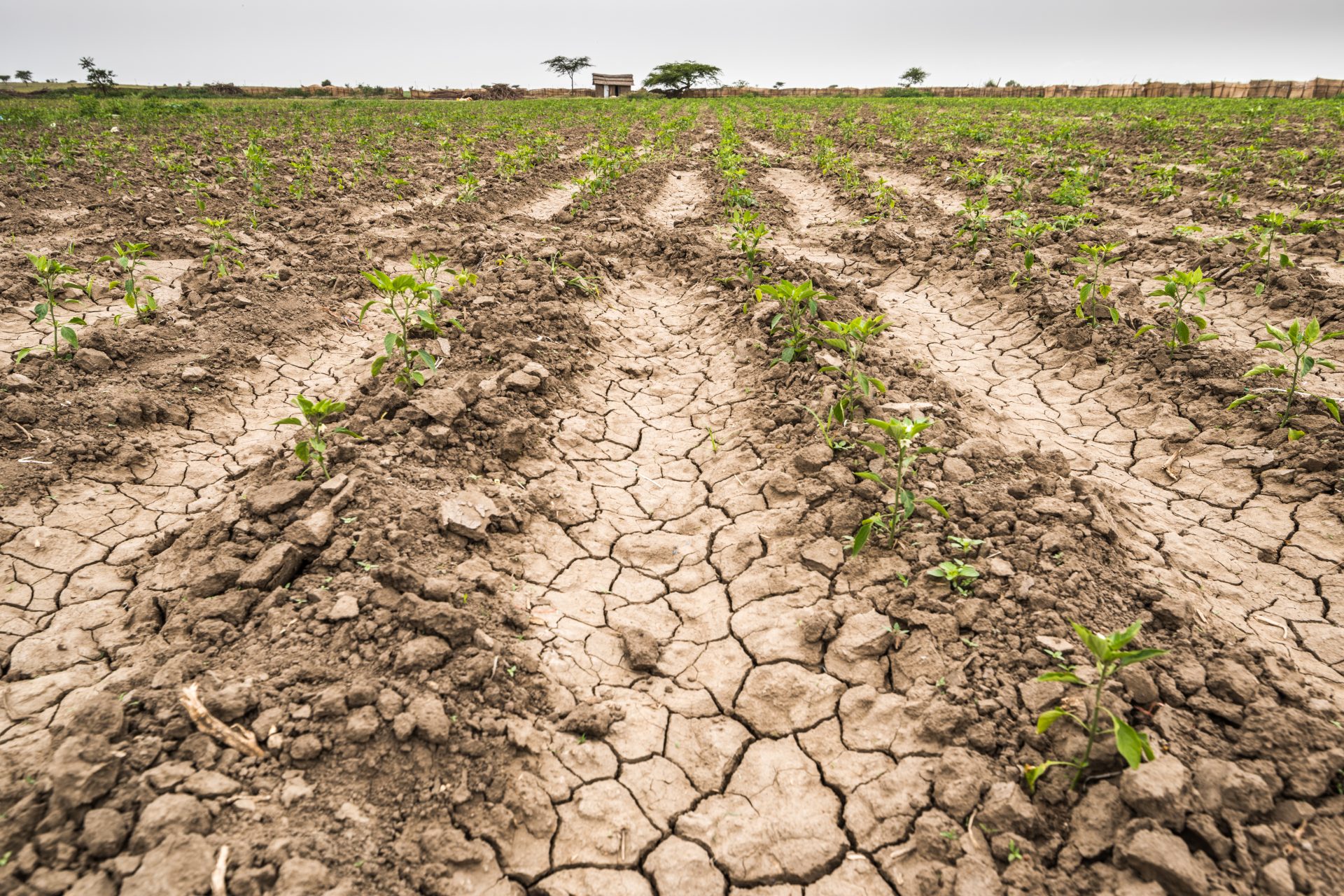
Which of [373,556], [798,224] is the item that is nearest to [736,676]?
[373,556]

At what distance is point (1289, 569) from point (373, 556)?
3.71 metres

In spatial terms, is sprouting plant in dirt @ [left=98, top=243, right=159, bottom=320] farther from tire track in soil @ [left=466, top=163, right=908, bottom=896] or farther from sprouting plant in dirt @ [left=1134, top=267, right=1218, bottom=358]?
sprouting plant in dirt @ [left=1134, top=267, right=1218, bottom=358]

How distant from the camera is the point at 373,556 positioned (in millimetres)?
2346

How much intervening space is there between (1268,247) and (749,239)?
13.5ft

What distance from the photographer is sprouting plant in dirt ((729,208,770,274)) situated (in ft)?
18.0

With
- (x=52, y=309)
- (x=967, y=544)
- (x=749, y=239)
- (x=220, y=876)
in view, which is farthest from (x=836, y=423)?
(x=52, y=309)

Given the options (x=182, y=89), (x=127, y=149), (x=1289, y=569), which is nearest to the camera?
(x=1289, y=569)

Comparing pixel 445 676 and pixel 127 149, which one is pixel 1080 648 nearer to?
pixel 445 676

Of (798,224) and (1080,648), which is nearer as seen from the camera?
(1080,648)

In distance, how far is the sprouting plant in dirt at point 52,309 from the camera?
3.58 metres

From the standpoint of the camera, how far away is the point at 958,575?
231 centimetres

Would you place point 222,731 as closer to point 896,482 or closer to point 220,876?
point 220,876

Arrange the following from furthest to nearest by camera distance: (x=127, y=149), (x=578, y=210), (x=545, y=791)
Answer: (x=127, y=149), (x=578, y=210), (x=545, y=791)

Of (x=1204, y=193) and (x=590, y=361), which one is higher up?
(x=1204, y=193)
